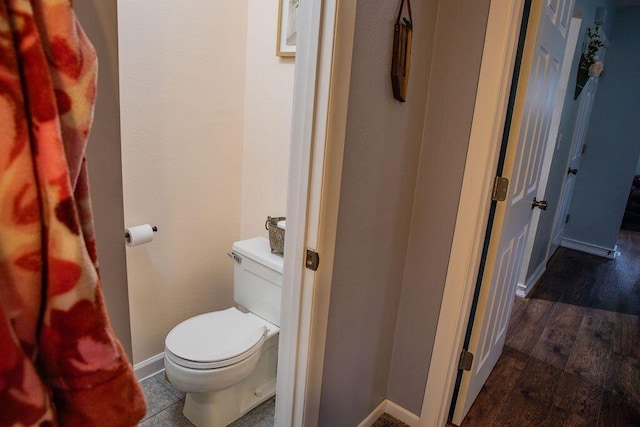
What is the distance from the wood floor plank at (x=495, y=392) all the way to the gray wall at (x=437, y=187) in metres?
0.33

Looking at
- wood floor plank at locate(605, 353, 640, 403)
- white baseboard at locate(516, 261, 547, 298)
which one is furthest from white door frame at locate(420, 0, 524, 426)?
white baseboard at locate(516, 261, 547, 298)

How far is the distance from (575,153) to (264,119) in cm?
313

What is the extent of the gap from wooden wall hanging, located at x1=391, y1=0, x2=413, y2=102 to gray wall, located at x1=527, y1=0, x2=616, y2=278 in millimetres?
2035

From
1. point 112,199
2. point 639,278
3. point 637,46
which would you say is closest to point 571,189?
point 639,278

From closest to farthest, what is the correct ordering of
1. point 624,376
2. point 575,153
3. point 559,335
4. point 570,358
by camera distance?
1. point 624,376
2. point 570,358
3. point 559,335
4. point 575,153

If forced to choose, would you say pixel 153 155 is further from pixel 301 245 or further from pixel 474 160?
pixel 474 160

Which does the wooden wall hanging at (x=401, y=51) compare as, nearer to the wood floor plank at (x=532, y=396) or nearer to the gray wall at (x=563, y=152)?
the wood floor plank at (x=532, y=396)

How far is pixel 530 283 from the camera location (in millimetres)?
3158

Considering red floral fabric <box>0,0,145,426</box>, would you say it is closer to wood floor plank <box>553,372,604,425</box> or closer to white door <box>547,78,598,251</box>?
wood floor plank <box>553,372,604,425</box>

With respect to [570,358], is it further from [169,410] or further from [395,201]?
[169,410]

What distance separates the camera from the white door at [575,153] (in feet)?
11.0

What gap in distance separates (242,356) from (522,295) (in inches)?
94.0

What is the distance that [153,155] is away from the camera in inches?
66.7

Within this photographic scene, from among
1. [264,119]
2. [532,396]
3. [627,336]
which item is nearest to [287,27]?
[264,119]
